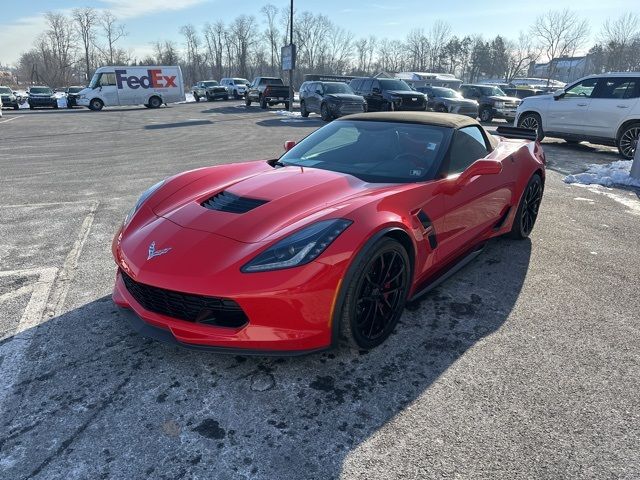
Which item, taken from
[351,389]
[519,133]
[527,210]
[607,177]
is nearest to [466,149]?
[527,210]

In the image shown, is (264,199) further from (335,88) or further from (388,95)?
(335,88)

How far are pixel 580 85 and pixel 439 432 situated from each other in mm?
12091

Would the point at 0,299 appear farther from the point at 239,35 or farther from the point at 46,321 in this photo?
the point at 239,35

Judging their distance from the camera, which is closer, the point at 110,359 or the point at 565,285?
the point at 110,359

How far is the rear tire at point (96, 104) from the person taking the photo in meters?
28.0

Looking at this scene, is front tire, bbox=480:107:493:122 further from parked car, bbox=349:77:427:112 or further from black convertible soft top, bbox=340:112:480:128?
black convertible soft top, bbox=340:112:480:128

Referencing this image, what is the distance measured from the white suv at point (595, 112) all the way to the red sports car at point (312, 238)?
343 inches

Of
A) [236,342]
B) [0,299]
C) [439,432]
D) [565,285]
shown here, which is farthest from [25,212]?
[565,285]

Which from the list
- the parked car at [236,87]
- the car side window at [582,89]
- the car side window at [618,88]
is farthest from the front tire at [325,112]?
the parked car at [236,87]

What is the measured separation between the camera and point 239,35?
282 feet

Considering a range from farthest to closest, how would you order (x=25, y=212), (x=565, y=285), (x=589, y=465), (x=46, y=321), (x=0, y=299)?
(x=25, y=212) → (x=565, y=285) → (x=0, y=299) → (x=46, y=321) → (x=589, y=465)

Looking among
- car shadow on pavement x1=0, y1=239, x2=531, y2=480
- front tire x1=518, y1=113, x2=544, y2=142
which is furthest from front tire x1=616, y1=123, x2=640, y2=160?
car shadow on pavement x1=0, y1=239, x2=531, y2=480

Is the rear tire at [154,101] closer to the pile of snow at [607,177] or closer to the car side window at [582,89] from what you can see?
the car side window at [582,89]

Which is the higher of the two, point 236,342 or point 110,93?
point 110,93
